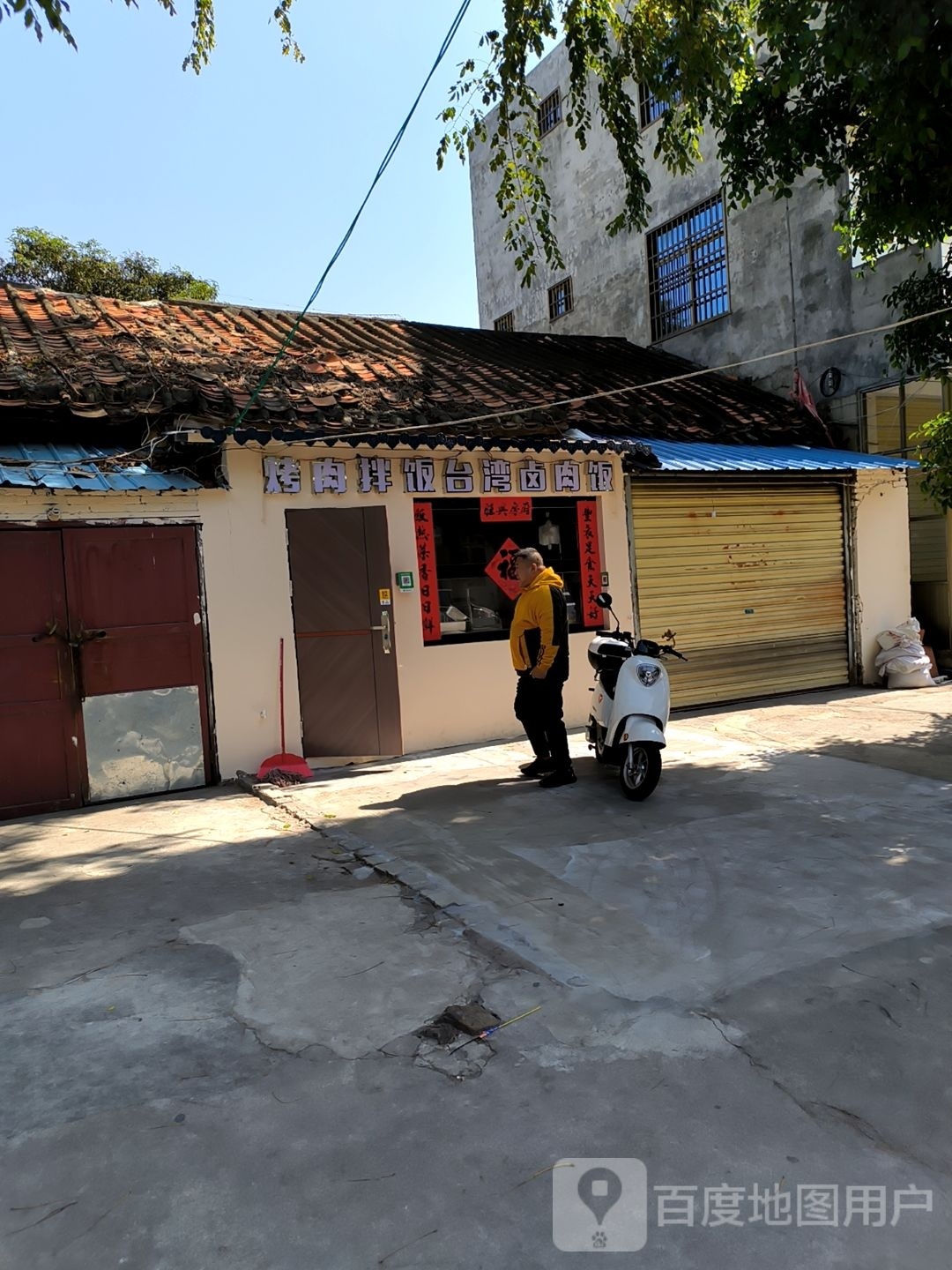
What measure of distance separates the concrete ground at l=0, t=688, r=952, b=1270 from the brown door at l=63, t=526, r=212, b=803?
1196 mm

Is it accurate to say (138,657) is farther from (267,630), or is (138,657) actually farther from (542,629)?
(542,629)

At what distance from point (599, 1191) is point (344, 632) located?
18.2 feet

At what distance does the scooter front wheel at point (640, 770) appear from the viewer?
570 centimetres

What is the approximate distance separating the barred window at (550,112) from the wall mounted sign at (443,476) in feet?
35.1

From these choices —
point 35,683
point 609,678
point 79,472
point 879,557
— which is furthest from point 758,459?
point 35,683

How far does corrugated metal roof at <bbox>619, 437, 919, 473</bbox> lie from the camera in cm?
870

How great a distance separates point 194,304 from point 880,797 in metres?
9.57

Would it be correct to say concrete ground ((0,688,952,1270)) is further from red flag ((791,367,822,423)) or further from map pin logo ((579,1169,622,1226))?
red flag ((791,367,822,423))

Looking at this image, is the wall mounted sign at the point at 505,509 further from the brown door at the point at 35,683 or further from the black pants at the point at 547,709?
the brown door at the point at 35,683

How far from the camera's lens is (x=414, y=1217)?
206 cm

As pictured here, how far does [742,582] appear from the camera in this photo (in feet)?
32.1

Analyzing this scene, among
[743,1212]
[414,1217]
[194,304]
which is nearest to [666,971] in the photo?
[743,1212]

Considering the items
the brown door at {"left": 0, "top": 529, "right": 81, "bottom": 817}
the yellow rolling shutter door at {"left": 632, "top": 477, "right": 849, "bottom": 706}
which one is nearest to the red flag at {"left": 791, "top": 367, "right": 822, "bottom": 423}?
the yellow rolling shutter door at {"left": 632, "top": 477, "right": 849, "bottom": 706}

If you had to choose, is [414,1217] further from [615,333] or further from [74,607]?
[615,333]
